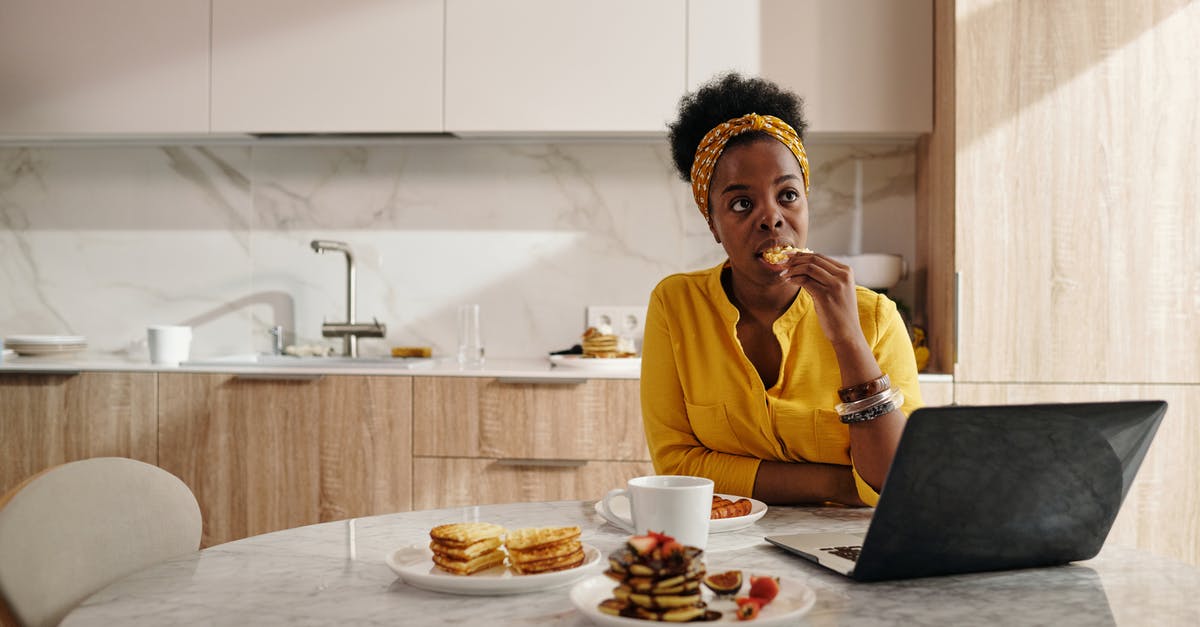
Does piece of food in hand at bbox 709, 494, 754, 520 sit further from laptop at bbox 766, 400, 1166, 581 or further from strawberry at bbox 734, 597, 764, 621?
strawberry at bbox 734, 597, 764, 621

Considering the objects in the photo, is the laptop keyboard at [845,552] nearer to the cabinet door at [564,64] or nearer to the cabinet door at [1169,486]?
the cabinet door at [1169,486]

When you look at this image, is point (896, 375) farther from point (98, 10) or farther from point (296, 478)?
point (98, 10)

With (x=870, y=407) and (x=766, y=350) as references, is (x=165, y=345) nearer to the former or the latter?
(x=766, y=350)

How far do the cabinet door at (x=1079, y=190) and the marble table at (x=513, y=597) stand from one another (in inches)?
68.1

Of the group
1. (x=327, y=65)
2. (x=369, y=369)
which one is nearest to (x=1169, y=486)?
(x=369, y=369)

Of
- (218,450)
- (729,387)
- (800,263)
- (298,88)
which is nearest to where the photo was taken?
(800,263)

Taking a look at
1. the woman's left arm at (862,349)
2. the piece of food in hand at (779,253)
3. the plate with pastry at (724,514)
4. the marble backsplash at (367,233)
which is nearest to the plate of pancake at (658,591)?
the plate with pastry at (724,514)

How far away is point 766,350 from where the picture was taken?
→ 1.71 meters

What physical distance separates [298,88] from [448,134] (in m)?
0.49

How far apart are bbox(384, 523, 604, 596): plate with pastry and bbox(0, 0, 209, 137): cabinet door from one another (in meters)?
2.56

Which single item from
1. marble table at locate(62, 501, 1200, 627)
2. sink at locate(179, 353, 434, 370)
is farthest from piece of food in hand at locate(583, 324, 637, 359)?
marble table at locate(62, 501, 1200, 627)

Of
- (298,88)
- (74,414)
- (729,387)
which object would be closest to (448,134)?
(298,88)

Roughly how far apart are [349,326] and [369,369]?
1.46ft

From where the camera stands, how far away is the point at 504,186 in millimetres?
3371
